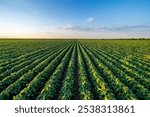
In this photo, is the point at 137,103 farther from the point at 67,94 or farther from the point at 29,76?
the point at 29,76

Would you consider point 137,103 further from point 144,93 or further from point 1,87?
point 1,87

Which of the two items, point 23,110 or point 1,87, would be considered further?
point 1,87

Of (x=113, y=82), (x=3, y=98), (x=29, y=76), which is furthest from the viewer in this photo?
(x=29, y=76)

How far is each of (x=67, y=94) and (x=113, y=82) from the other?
12.6ft

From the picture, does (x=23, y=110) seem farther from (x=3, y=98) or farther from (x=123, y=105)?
(x=123, y=105)

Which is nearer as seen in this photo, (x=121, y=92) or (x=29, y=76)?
(x=121, y=92)

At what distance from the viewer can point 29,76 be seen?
513 inches

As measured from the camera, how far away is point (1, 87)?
10.9 meters

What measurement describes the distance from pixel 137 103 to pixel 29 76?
8.11 meters

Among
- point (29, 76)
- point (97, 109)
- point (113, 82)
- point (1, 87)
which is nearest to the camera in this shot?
point (97, 109)

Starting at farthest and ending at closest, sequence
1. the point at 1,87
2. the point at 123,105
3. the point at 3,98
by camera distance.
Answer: the point at 1,87
the point at 3,98
the point at 123,105

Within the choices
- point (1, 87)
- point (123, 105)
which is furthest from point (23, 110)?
point (123, 105)

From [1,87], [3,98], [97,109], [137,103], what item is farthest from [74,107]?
[1,87]

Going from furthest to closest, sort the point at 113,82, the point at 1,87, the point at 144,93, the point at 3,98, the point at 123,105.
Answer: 1. the point at 113,82
2. the point at 1,87
3. the point at 144,93
4. the point at 3,98
5. the point at 123,105
